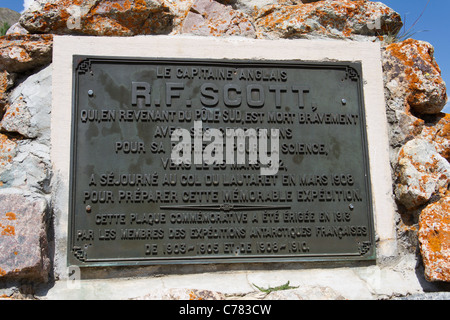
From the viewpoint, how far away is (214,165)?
10.2ft

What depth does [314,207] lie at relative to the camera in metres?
3.12

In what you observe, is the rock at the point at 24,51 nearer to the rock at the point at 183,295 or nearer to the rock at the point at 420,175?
the rock at the point at 183,295

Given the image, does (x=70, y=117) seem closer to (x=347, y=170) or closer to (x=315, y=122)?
(x=315, y=122)

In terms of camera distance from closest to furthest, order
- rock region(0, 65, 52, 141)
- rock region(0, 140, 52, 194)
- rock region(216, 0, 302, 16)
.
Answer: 1. rock region(0, 140, 52, 194)
2. rock region(0, 65, 52, 141)
3. rock region(216, 0, 302, 16)

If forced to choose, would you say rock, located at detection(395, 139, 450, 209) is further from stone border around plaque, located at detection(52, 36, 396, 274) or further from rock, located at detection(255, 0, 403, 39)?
rock, located at detection(255, 0, 403, 39)

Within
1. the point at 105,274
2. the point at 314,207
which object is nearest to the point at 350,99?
the point at 314,207

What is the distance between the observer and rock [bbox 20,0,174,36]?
3285 mm

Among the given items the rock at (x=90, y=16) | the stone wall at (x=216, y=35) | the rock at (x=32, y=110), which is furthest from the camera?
the rock at (x=90, y=16)


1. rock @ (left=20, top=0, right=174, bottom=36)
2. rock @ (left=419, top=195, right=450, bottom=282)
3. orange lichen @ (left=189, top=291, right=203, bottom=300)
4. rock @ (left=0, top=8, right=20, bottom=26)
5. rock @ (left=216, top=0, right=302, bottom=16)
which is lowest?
orange lichen @ (left=189, top=291, right=203, bottom=300)

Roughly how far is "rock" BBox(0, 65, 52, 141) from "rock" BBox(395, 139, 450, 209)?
2.67 meters

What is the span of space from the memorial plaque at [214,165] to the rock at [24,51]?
30 cm

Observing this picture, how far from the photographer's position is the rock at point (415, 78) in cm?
339

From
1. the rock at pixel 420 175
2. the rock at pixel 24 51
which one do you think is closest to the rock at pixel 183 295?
the rock at pixel 420 175

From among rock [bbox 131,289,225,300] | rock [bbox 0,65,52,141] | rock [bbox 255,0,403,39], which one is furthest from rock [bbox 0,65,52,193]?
rock [bbox 255,0,403,39]
